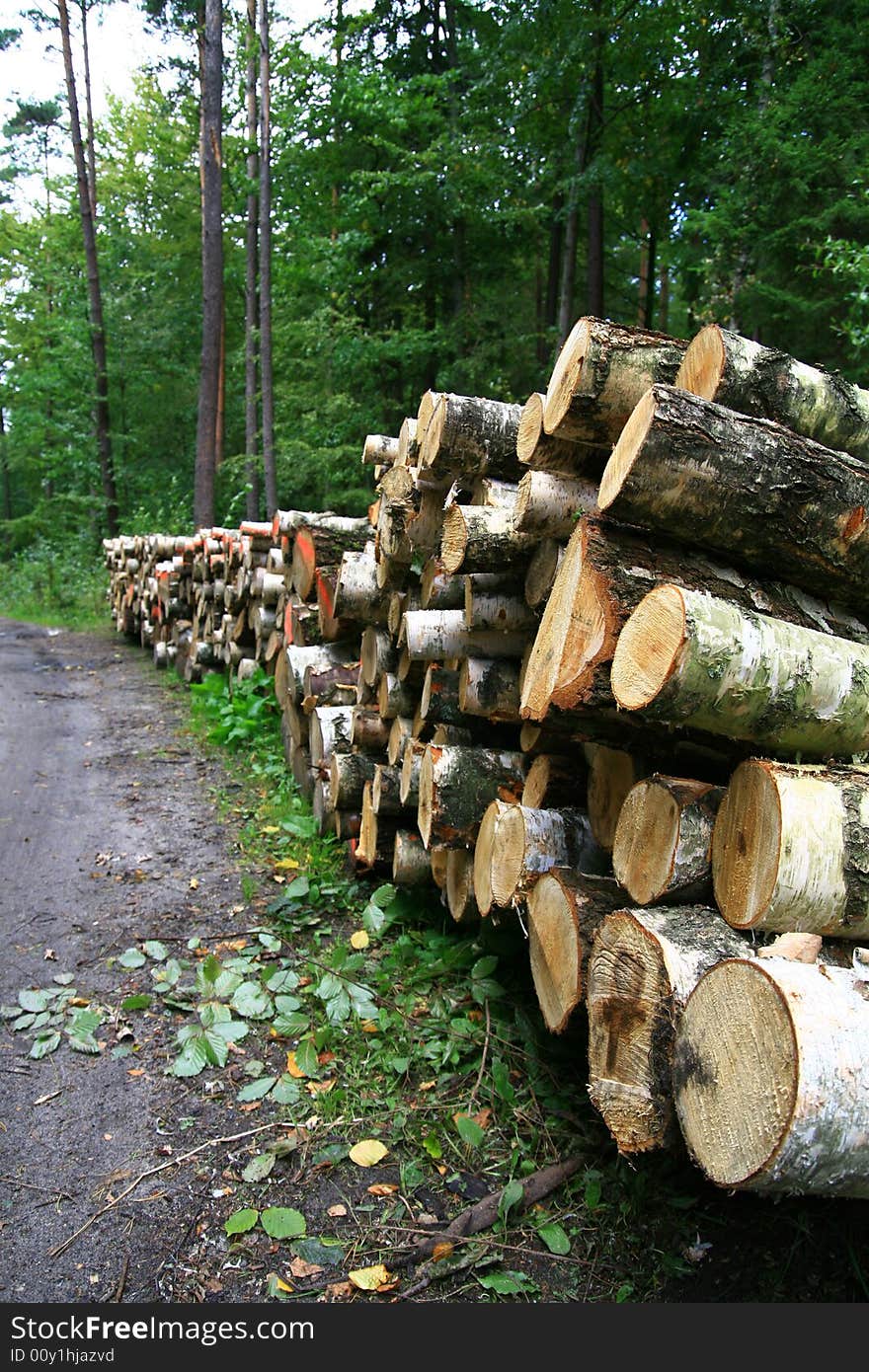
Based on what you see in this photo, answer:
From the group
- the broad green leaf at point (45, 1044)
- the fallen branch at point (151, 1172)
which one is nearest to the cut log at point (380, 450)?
the broad green leaf at point (45, 1044)

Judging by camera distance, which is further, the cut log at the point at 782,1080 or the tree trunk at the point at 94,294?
the tree trunk at the point at 94,294

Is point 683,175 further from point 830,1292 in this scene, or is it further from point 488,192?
point 830,1292

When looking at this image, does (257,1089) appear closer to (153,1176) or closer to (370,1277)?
(153,1176)

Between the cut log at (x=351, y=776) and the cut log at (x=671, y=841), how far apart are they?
216 cm

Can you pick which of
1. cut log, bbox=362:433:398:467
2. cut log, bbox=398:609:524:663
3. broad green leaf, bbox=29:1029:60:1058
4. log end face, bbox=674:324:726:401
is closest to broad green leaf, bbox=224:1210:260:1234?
broad green leaf, bbox=29:1029:60:1058

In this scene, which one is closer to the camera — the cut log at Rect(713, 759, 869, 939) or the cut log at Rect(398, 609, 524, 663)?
the cut log at Rect(713, 759, 869, 939)

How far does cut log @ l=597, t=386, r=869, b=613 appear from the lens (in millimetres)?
2123

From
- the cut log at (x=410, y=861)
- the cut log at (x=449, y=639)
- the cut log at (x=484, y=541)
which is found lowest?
the cut log at (x=410, y=861)

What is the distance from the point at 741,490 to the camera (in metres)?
2.20

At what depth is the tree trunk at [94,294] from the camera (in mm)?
18703

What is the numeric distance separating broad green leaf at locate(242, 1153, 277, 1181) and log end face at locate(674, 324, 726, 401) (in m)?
2.50

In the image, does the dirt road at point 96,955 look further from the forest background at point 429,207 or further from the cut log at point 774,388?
the forest background at point 429,207

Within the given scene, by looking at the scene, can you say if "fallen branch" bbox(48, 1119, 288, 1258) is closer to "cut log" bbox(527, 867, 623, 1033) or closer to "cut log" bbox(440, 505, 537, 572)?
"cut log" bbox(527, 867, 623, 1033)

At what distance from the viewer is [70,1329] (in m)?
1.98
